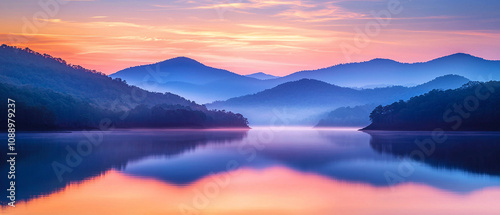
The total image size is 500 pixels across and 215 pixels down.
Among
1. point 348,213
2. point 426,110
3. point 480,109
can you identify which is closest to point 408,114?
point 426,110

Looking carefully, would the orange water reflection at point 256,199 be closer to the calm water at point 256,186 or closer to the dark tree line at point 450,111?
the calm water at point 256,186

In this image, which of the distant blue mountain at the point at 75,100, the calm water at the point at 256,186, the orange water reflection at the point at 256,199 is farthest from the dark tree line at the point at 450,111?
the orange water reflection at the point at 256,199

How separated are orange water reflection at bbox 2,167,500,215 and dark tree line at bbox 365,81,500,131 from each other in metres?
85.3

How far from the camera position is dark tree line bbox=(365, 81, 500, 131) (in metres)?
99.9

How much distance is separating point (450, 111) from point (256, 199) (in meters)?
101

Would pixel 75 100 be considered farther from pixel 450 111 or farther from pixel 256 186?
pixel 256 186

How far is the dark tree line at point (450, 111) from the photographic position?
99875 millimetres

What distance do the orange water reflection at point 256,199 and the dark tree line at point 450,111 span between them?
280ft

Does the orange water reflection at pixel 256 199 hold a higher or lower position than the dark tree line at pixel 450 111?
lower

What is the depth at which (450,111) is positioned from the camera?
364 ft

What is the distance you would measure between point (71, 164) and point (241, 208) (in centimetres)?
1672

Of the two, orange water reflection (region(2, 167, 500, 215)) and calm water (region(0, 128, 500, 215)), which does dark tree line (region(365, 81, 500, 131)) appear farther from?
orange water reflection (region(2, 167, 500, 215))

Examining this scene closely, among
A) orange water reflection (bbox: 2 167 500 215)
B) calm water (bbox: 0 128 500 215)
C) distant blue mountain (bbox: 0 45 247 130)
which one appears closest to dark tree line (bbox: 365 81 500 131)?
distant blue mountain (bbox: 0 45 247 130)

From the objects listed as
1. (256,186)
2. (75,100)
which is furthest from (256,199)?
(75,100)
